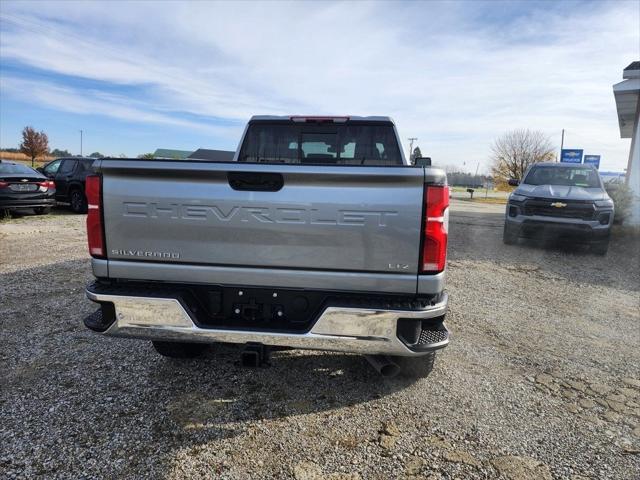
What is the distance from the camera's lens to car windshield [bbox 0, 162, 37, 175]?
11.0 meters

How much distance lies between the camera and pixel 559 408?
9.96 feet

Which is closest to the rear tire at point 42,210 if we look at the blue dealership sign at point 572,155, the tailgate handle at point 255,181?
the tailgate handle at point 255,181

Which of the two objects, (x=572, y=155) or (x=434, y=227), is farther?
(x=572, y=155)

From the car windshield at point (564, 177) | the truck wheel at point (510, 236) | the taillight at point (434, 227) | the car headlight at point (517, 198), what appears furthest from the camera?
the truck wheel at point (510, 236)

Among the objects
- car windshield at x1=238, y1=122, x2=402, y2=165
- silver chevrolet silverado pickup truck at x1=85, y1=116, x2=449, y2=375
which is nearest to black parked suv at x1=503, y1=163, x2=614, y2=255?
car windshield at x1=238, y1=122, x2=402, y2=165

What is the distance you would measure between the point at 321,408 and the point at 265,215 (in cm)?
143

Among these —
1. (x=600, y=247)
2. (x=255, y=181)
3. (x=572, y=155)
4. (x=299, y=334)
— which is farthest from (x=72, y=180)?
(x=572, y=155)

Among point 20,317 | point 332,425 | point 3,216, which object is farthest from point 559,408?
point 3,216

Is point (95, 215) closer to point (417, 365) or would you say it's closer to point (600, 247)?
point (417, 365)

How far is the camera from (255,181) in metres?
2.49

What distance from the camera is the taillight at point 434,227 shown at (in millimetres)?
2375

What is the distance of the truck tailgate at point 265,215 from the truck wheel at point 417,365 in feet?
3.19

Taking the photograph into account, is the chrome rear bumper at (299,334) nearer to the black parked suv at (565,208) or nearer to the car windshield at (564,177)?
the black parked suv at (565,208)

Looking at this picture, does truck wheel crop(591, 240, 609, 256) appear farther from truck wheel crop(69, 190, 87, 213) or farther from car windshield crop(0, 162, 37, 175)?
car windshield crop(0, 162, 37, 175)
